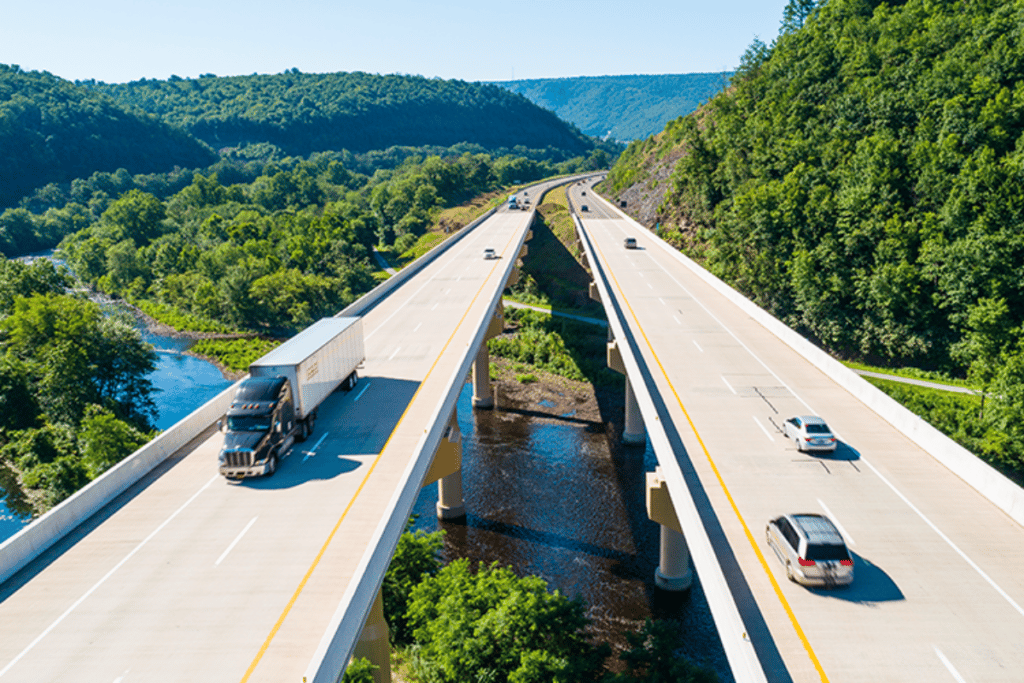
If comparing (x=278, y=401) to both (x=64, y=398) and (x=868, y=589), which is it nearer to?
(x=868, y=589)

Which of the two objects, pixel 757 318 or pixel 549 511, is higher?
pixel 757 318

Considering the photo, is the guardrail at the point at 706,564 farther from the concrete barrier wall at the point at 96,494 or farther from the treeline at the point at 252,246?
the treeline at the point at 252,246

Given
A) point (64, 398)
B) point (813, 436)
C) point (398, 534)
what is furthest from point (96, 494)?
point (64, 398)

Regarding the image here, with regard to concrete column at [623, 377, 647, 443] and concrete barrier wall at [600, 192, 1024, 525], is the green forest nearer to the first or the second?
concrete barrier wall at [600, 192, 1024, 525]

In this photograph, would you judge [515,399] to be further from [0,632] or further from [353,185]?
[353,185]

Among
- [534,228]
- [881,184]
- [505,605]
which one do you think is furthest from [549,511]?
[534,228]

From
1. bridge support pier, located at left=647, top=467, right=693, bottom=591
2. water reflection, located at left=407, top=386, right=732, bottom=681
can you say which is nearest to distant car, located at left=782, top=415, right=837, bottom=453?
bridge support pier, located at left=647, top=467, right=693, bottom=591
